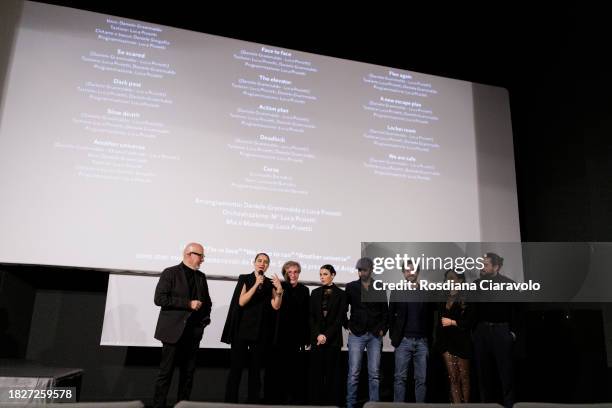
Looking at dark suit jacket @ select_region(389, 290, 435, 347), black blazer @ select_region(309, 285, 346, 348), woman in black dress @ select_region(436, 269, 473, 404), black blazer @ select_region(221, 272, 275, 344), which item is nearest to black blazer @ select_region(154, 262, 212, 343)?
black blazer @ select_region(221, 272, 275, 344)

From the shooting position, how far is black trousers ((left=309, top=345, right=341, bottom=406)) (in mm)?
3891

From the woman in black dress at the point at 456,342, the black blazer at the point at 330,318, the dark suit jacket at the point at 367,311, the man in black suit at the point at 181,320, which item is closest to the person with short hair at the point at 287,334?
the black blazer at the point at 330,318

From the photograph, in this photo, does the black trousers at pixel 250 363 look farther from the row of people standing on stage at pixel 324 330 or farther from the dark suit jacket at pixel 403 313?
the dark suit jacket at pixel 403 313

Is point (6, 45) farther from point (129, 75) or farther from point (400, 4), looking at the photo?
point (400, 4)

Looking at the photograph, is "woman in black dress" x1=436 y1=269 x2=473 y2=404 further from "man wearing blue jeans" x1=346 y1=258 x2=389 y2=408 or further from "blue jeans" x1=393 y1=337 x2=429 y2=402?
"man wearing blue jeans" x1=346 y1=258 x2=389 y2=408

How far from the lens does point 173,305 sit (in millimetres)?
3650

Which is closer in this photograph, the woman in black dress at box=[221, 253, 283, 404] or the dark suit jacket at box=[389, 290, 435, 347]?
the woman in black dress at box=[221, 253, 283, 404]

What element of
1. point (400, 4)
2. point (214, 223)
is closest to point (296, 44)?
point (400, 4)

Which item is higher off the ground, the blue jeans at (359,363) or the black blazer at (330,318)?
the black blazer at (330,318)

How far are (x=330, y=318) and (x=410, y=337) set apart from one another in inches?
25.2

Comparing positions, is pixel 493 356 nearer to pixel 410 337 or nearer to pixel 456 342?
pixel 456 342

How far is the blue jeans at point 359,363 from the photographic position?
12.7 ft

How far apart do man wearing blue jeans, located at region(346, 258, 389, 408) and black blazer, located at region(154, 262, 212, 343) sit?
1.14m

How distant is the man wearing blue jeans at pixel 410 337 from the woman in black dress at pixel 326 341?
0.43m
